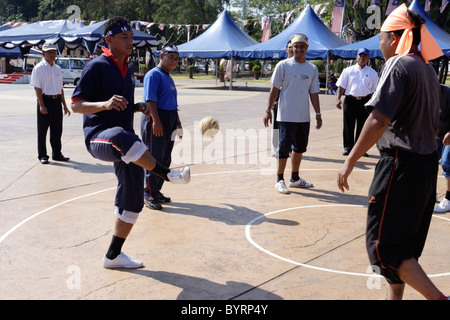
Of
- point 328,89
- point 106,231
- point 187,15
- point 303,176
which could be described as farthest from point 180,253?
point 187,15

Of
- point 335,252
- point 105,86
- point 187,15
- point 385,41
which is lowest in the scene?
point 335,252

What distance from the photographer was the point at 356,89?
983cm

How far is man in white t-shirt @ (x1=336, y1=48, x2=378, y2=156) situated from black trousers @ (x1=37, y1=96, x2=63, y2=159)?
561 centimetres

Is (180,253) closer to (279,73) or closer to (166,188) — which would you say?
(166,188)

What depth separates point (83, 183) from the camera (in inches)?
291

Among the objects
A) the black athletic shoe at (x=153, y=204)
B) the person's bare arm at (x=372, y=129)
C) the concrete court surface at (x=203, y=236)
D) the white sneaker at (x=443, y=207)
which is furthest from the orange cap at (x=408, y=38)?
the black athletic shoe at (x=153, y=204)

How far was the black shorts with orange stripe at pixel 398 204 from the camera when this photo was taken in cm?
307

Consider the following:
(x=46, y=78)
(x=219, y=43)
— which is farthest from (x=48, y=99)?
(x=219, y=43)

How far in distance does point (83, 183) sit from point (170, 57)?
254cm

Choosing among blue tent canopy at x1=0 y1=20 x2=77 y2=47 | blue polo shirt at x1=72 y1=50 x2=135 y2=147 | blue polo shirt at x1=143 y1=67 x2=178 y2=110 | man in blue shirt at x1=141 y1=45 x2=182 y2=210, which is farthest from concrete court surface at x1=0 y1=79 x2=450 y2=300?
blue tent canopy at x1=0 y1=20 x2=77 y2=47

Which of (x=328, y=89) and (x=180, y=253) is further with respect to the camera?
(x=328, y=89)

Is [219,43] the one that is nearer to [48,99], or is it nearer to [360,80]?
[360,80]

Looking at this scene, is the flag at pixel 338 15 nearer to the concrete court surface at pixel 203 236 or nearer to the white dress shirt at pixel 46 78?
the concrete court surface at pixel 203 236
